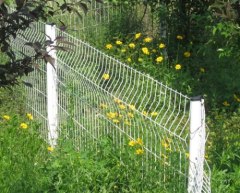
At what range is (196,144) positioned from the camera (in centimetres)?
331

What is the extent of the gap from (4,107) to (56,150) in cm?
167

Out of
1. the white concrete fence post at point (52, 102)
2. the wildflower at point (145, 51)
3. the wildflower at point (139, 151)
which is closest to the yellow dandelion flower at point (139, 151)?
the wildflower at point (139, 151)

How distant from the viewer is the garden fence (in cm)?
338

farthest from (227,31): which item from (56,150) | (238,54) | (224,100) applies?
(56,150)

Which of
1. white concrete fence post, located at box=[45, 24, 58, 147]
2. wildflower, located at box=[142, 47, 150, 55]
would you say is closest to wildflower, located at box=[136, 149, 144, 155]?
white concrete fence post, located at box=[45, 24, 58, 147]

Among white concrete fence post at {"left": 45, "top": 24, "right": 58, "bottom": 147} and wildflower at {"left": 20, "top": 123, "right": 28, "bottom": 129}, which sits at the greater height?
white concrete fence post at {"left": 45, "top": 24, "right": 58, "bottom": 147}

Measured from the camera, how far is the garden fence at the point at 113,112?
3.38m

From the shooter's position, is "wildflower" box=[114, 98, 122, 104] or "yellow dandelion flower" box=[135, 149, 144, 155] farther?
"wildflower" box=[114, 98, 122, 104]

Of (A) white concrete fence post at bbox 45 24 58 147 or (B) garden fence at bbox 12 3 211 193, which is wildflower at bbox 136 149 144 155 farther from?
(A) white concrete fence post at bbox 45 24 58 147

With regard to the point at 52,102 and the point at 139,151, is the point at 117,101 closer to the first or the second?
the point at 139,151

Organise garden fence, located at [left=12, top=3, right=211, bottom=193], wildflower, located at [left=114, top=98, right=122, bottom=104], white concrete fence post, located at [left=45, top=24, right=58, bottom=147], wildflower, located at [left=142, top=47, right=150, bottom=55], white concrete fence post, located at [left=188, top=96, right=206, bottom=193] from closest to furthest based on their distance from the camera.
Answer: white concrete fence post, located at [left=188, top=96, right=206, bottom=193] → garden fence, located at [left=12, top=3, right=211, bottom=193] → wildflower, located at [left=114, top=98, right=122, bottom=104] → white concrete fence post, located at [left=45, top=24, right=58, bottom=147] → wildflower, located at [left=142, top=47, right=150, bottom=55]

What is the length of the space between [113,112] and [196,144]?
38.1 inches

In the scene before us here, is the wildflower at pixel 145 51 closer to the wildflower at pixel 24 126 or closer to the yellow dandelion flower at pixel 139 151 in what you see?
the wildflower at pixel 24 126

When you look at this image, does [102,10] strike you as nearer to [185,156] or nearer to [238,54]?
[238,54]
